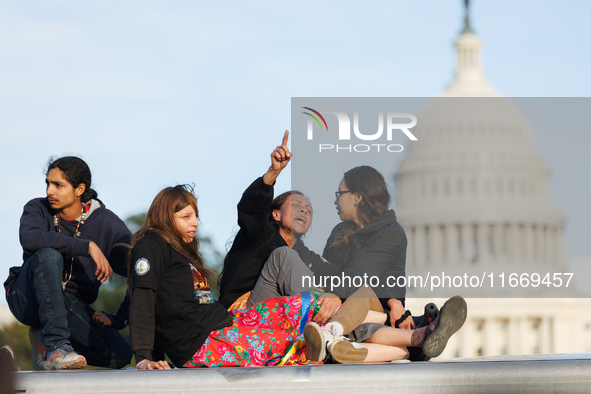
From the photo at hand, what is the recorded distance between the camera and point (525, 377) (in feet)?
12.8

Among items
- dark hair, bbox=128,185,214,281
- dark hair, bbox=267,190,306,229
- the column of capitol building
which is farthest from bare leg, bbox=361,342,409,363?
the column of capitol building

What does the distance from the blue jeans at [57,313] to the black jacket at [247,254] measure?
2.43 feet

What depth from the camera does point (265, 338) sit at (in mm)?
4367

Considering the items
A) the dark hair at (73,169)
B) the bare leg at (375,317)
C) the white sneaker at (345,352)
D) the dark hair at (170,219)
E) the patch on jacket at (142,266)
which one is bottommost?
the white sneaker at (345,352)

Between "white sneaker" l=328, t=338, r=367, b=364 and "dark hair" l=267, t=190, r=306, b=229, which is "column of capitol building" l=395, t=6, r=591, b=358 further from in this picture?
"white sneaker" l=328, t=338, r=367, b=364

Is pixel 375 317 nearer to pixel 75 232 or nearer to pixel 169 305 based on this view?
pixel 169 305

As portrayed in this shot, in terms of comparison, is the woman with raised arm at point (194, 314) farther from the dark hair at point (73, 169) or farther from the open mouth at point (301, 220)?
the open mouth at point (301, 220)

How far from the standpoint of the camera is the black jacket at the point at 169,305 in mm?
4184

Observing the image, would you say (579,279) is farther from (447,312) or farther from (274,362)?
(274,362)

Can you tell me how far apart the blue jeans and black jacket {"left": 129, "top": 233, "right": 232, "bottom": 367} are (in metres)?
0.51

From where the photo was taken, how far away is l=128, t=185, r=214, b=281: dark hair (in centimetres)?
446

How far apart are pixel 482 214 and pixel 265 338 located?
42013 mm

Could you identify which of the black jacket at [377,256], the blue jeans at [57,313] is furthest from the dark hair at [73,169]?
the black jacket at [377,256]

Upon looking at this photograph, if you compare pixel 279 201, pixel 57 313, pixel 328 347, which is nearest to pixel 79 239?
pixel 57 313
